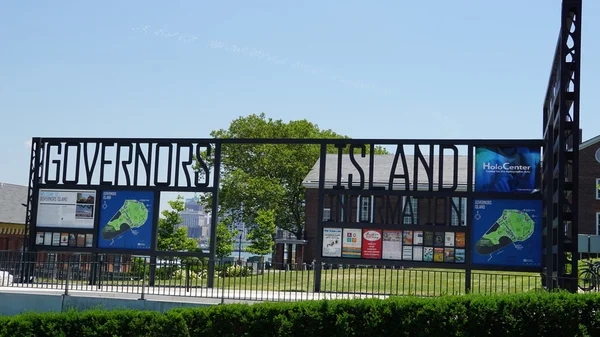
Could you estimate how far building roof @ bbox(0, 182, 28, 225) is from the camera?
58.3 meters

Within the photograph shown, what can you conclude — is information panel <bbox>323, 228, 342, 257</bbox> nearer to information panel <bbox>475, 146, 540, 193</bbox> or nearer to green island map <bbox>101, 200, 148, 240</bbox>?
information panel <bbox>475, 146, 540, 193</bbox>

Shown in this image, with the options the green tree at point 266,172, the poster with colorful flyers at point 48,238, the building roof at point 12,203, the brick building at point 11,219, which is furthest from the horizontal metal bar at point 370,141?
the green tree at point 266,172

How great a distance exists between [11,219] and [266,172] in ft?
72.0

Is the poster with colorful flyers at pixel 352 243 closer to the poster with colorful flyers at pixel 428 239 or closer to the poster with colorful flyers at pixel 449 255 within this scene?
the poster with colorful flyers at pixel 428 239

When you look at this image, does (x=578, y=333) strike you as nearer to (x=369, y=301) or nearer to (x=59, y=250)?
(x=369, y=301)

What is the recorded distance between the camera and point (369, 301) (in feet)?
52.5

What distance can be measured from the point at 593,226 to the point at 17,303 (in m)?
40.0

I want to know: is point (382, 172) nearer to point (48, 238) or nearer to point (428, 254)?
point (428, 254)

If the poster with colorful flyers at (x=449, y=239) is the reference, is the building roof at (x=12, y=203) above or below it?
above

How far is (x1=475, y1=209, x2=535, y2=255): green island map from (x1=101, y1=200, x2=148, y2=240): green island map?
38.9 ft

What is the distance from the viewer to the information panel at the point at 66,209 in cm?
2891

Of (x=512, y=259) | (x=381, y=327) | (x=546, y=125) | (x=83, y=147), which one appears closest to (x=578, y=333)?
(x=381, y=327)

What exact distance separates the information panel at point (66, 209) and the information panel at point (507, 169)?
14030 mm

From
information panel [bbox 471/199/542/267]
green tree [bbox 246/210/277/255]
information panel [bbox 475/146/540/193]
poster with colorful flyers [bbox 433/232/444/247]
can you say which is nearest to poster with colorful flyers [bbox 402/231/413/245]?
poster with colorful flyers [bbox 433/232/444/247]
